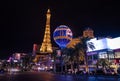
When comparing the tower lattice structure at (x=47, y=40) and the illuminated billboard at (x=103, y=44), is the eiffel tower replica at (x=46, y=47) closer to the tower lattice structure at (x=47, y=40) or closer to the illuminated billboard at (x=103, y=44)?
the tower lattice structure at (x=47, y=40)

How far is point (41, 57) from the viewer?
180625 millimetres

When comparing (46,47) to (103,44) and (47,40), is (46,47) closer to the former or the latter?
(47,40)

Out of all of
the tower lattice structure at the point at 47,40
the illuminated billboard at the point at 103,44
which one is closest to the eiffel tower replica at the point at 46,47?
the tower lattice structure at the point at 47,40

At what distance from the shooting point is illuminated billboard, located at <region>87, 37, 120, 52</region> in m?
69.9

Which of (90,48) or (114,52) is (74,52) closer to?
(90,48)

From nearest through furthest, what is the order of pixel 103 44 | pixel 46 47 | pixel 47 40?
1. pixel 103 44
2. pixel 47 40
3. pixel 46 47

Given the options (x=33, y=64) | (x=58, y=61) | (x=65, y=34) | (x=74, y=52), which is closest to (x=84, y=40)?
(x=74, y=52)

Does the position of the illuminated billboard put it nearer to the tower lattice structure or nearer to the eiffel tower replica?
the eiffel tower replica

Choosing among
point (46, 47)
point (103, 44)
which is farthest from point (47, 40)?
Answer: point (103, 44)

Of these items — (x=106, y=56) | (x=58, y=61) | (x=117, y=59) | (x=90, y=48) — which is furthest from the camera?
(x=58, y=61)

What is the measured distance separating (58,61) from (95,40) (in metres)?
34.2

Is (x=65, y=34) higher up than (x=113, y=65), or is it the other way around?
(x=65, y=34)

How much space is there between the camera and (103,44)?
7331 cm

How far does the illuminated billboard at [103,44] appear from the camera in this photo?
69.9 metres
